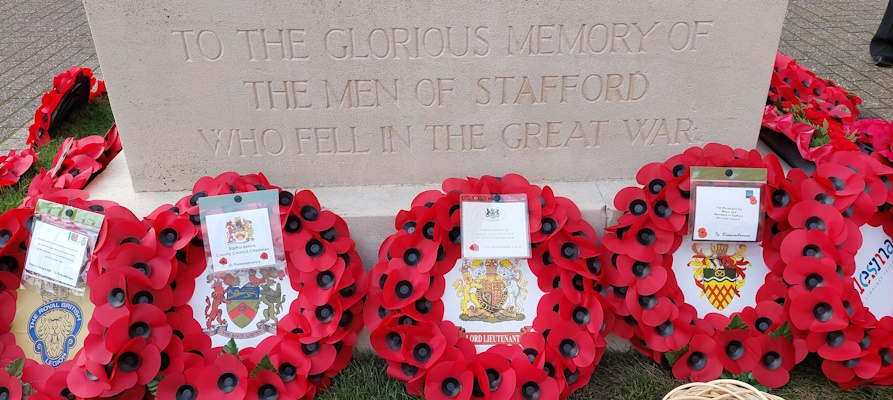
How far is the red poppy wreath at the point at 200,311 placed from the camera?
76.1 inches

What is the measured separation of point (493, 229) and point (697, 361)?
0.84 m

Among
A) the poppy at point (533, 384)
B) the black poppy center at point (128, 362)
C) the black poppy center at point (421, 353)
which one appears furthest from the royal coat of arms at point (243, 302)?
the poppy at point (533, 384)

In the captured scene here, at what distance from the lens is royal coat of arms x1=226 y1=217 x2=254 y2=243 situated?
213 centimetres

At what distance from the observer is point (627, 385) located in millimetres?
2125

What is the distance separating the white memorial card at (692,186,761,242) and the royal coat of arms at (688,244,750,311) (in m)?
0.09

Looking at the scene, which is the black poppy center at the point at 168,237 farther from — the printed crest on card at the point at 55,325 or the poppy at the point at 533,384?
the poppy at the point at 533,384

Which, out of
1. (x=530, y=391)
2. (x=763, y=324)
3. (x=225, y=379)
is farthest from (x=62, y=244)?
(x=763, y=324)

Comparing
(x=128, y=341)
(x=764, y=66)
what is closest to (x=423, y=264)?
(x=128, y=341)

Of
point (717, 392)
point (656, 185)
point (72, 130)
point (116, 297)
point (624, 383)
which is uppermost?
point (656, 185)

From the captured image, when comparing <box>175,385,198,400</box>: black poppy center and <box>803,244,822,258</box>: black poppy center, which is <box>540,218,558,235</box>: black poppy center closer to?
<box>803,244,822,258</box>: black poppy center

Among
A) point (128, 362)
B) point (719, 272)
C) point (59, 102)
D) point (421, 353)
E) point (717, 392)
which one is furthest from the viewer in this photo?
point (59, 102)

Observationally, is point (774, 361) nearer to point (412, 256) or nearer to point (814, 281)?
point (814, 281)

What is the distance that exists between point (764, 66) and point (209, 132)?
2.09 m

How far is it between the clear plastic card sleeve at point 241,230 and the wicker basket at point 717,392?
136 cm
